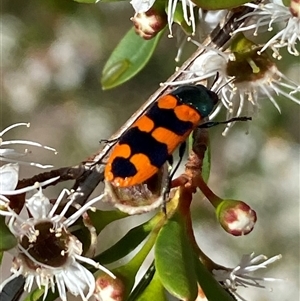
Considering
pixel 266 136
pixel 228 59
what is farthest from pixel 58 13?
pixel 228 59

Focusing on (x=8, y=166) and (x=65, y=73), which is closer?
(x=8, y=166)

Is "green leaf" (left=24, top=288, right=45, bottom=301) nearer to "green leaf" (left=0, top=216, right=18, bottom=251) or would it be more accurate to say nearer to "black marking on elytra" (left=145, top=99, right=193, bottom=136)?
"green leaf" (left=0, top=216, right=18, bottom=251)

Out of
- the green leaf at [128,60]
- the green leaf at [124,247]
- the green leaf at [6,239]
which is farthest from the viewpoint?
the green leaf at [128,60]

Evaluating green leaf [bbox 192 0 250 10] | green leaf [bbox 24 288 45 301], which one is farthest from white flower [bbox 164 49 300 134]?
green leaf [bbox 24 288 45 301]

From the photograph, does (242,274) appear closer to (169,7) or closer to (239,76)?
(239,76)

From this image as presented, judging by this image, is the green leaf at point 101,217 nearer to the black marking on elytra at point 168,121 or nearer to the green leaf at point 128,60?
the black marking on elytra at point 168,121

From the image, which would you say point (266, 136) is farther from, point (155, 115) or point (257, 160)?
point (155, 115)

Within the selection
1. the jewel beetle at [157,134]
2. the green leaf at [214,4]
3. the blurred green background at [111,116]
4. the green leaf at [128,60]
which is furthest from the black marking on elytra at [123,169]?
the blurred green background at [111,116]
